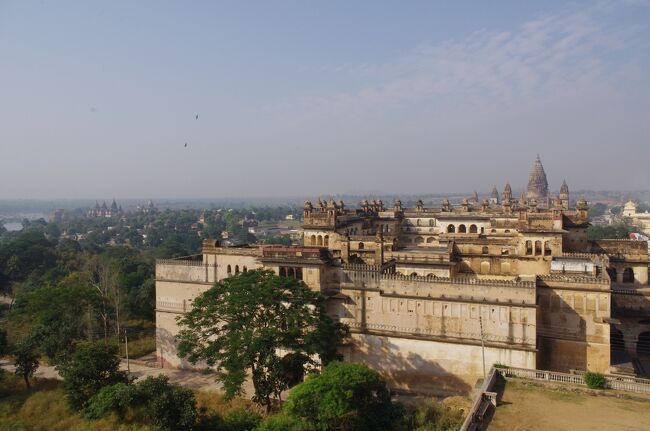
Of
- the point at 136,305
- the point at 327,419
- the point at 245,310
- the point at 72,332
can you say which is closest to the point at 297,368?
the point at 245,310

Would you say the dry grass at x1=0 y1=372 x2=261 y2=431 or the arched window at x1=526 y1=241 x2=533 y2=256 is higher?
the arched window at x1=526 y1=241 x2=533 y2=256

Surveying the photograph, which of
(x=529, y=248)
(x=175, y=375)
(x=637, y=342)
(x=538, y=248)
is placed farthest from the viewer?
(x=175, y=375)

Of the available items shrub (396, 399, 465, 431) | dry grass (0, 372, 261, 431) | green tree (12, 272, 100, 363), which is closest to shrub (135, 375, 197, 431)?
dry grass (0, 372, 261, 431)

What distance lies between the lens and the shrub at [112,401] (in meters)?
30.4

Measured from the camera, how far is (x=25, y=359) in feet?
128

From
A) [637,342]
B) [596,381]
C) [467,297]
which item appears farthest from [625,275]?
[596,381]

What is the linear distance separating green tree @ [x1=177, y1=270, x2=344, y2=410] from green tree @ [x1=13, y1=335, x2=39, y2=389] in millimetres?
14792

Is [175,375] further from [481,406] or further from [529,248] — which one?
[529,248]

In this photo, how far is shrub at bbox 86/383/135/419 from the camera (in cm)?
3036

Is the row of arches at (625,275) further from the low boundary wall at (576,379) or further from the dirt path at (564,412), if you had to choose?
the dirt path at (564,412)

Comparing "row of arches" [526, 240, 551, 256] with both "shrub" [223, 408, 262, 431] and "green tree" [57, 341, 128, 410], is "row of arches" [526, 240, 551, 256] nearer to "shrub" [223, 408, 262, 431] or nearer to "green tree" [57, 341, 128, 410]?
"shrub" [223, 408, 262, 431]

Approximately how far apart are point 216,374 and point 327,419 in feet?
68.2

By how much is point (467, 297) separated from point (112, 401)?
23.4 m

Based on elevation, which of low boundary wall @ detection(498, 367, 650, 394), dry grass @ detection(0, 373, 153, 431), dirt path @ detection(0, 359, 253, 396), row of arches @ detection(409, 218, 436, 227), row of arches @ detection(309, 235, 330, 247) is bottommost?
dirt path @ detection(0, 359, 253, 396)
